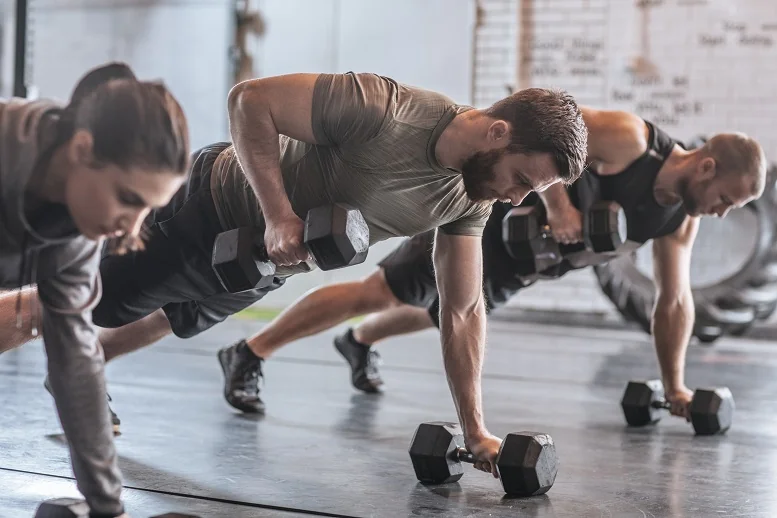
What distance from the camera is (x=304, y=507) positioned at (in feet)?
5.79

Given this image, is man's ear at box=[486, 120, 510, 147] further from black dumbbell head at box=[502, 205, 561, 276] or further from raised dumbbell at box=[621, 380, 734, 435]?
raised dumbbell at box=[621, 380, 734, 435]

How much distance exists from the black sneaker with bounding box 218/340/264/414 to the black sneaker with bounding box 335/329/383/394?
516mm

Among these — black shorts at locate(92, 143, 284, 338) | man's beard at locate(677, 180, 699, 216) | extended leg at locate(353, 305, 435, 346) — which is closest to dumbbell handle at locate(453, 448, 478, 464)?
black shorts at locate(92, 143, 284, 338)

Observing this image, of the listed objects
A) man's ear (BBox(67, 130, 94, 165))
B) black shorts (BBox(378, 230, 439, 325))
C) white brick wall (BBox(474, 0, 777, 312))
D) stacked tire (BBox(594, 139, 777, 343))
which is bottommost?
stacked tire (BBox(594, 139, 777, 343))

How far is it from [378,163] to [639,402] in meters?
1.43

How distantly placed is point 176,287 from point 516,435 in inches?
32.7

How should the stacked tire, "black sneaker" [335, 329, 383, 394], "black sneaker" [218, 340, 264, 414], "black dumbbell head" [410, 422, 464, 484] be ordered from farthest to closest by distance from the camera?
the stacked tire → "black sneaker" [335, 329, 383, 394] → "black sneaker" [218, 340, 264, 414] → "black dumbbell head" [410, 422, 464, 484]

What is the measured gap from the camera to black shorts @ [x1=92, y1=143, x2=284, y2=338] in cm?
210

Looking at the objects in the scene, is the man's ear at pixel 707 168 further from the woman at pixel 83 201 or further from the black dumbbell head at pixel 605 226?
the woman at pixel 83 201

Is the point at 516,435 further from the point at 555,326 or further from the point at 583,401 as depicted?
the point at 555,326

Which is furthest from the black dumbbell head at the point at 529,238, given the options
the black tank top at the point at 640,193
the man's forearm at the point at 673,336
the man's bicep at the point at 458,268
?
the man's bicep at the point at 458,268

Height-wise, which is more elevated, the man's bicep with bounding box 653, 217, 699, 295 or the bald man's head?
the bald man's head

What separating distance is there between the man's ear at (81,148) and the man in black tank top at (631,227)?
5.64ft

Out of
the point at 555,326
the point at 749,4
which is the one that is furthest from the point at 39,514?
the point at 749,4
